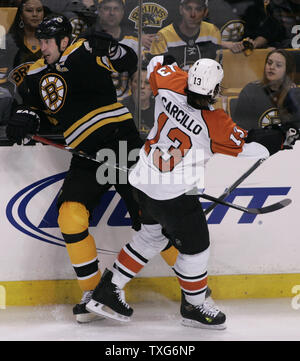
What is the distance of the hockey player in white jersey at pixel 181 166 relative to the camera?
2678 millimetres

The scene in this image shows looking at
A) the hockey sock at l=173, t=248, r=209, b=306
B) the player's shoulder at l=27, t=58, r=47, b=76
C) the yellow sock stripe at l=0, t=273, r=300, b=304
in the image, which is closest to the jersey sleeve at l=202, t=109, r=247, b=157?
the hockey sock at l=173, t=248, r=209, b=306

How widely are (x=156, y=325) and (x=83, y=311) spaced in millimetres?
355

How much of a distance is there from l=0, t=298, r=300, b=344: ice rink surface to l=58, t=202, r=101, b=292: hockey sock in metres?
0.27

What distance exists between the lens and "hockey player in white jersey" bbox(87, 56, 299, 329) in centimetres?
268

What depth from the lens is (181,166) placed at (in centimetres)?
277

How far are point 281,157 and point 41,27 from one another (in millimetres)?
1318

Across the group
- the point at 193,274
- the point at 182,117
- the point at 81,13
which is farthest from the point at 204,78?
the point at 193,274

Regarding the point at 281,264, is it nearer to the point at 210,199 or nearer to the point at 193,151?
the point at 210,199

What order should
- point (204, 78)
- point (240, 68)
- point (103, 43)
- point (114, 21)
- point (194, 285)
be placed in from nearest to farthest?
point (204, 78) < point (103, 43) < point (194, 285) < point (114, 21) < point (240, 68)

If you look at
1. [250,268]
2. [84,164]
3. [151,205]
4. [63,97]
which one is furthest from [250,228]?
[63,97]

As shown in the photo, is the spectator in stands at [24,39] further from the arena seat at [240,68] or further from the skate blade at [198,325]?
the skate blade at [198,325]

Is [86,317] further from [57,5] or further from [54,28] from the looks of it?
[57,5]

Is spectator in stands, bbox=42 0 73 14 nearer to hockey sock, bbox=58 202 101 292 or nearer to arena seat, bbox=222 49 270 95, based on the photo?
arena seat, bbox=222 49 270 95

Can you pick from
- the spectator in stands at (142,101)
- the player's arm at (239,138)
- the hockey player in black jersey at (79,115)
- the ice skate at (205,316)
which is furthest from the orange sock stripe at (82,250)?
the player's arm at (239,138)
